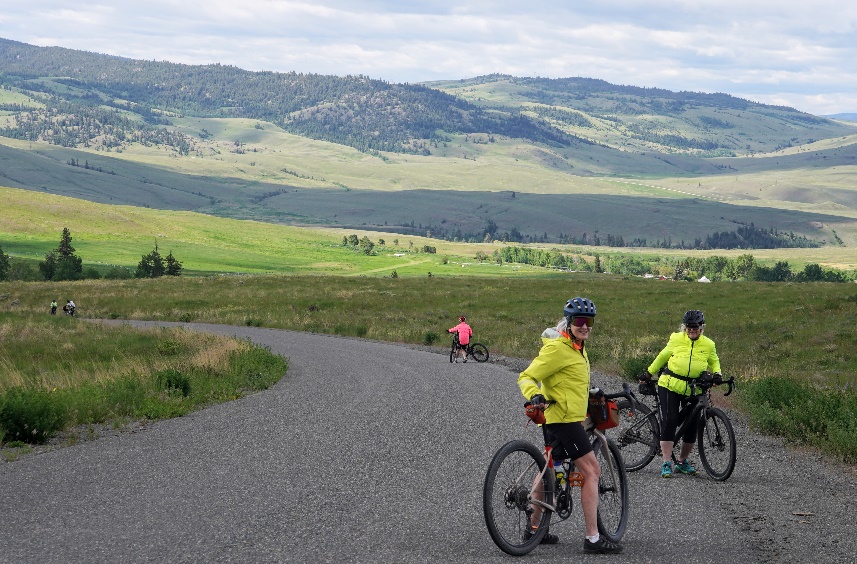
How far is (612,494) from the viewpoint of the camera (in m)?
9.68

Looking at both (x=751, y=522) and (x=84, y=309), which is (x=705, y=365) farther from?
(x=84, y=309)

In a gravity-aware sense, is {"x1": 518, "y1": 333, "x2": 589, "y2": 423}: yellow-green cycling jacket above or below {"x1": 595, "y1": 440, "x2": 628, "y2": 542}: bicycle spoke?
above

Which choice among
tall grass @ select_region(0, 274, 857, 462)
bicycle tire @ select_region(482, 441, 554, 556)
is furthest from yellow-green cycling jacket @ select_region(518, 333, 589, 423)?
tall grass @ select_region(0, 274, 857, 462)

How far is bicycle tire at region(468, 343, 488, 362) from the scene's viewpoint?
33.6 m

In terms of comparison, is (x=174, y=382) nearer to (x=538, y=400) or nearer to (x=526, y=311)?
(x=538, y=400)

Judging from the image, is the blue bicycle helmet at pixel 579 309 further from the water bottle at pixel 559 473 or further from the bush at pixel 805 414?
the bush at pixel 805 414

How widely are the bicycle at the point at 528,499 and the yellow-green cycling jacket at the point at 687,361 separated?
395cm

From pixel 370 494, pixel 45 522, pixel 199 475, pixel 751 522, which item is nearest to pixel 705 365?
pixel 751 522

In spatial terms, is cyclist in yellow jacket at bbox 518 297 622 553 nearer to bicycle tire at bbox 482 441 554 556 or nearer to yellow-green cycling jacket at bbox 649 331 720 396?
bicycle tire at bbox 482 441 554 556

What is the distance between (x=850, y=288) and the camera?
70062mm

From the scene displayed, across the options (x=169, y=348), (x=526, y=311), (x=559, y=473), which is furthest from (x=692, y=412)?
(x=526, y=311)

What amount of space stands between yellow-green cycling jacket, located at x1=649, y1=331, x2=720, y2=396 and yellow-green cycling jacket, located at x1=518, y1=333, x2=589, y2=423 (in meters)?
4.32

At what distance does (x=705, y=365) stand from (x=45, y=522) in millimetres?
8761

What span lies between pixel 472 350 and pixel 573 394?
24476 millimetres
